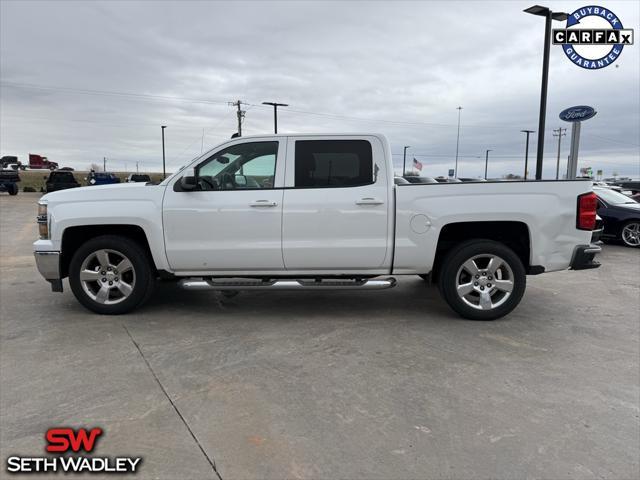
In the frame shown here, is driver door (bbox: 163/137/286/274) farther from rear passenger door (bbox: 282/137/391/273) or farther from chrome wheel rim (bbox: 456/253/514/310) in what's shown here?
chrome wheel rim (bbox: 456/253/514/310)

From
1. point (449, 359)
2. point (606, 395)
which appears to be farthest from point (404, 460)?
point (606, 395)

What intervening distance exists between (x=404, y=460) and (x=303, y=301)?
342 cm

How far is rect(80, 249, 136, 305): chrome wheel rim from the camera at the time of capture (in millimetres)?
5094

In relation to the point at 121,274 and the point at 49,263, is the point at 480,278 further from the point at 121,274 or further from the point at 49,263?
the point at 49,263

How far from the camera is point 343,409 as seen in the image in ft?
10.2

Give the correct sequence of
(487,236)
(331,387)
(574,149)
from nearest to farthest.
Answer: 1. (331,387)
2. (487,236)
3. (574,149)

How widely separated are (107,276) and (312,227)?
238cm

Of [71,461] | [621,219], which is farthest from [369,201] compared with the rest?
[621,219]

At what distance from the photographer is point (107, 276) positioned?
515 centimetres

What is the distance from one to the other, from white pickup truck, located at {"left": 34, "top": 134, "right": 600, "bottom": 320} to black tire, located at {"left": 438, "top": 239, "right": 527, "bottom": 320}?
1 cm

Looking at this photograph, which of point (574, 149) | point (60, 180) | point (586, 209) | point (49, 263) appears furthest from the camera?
point (60, 180)

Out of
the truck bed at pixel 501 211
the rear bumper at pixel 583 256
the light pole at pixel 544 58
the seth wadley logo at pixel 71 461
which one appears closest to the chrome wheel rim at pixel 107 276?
the seth wadley logo at pixel 71 461

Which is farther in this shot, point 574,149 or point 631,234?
point 574,149

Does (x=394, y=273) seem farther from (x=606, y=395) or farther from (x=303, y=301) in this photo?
(x=606, y=395)
